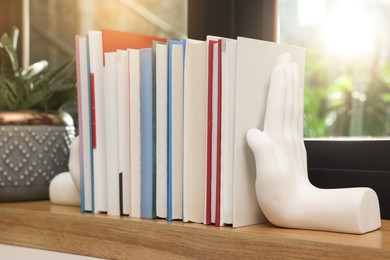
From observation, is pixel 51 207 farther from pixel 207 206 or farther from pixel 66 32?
pixel 66 32

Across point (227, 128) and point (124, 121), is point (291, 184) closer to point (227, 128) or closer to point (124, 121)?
point (227, 128)

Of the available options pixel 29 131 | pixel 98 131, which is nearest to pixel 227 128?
pixel 98 131

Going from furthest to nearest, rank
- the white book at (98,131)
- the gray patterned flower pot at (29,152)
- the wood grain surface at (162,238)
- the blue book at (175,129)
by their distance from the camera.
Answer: the gray patterned flower pot at (29,152) → the white book at (98,131) → the blue book at (175,129) → the wood grain surface at (162,238)

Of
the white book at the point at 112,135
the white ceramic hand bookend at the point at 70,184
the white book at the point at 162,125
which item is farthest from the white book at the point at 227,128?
A: the white ceramic hand bookend at the point at 70,184

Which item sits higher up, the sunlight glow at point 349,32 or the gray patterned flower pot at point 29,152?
the sunlight glow at point 349,32

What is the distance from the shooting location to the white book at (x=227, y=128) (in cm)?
108

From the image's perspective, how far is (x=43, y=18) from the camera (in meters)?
1.90

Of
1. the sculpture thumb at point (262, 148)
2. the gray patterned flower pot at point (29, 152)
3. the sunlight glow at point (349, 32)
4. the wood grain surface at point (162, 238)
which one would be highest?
the sunlight glow at point (349, 32)

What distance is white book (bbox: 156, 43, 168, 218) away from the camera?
1.17 meters

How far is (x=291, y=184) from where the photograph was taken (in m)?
1.04

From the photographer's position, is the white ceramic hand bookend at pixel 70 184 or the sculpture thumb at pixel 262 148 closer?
the sculpture thumb at pixel 262 148

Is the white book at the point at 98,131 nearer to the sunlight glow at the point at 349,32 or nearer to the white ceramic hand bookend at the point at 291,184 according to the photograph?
the white ceramic hand bookend at the point at 291,184

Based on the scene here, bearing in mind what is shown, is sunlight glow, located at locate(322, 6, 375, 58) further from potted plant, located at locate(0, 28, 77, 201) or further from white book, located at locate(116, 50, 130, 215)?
potted plant, located at locate(0, 28, 77, 201)

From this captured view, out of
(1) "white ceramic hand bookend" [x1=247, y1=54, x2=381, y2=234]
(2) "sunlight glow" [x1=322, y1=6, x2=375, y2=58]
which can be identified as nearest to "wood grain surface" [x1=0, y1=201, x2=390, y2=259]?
A: (1) "white ceramic hand bookend" [x1=247, y1=54, x2=381, y2=234]
